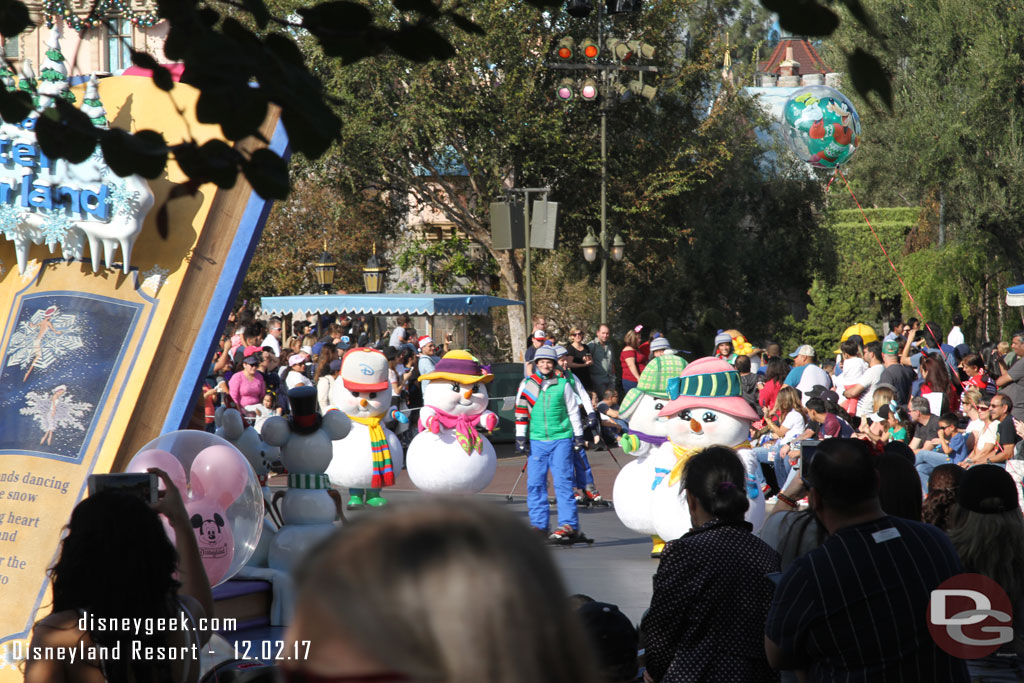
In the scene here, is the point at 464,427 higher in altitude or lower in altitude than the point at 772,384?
lower

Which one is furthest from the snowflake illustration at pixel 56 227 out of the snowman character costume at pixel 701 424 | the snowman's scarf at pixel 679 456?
the snowman's scarf at pixel 679 456

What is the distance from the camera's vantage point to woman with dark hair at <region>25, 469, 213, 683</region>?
288 centimetres

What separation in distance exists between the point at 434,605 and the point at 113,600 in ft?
7.14

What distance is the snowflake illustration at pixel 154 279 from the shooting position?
6793mm

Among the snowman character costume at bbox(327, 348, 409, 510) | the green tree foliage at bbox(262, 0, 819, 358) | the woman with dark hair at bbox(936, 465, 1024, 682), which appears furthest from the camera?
the green tree foliage at bbox(262, 0, 819, 358)

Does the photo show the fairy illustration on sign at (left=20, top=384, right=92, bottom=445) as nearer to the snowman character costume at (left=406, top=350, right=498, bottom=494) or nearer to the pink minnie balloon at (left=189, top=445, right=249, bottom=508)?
the pink minnie balloon at (left=189, top=445, right=249, bottom=508)

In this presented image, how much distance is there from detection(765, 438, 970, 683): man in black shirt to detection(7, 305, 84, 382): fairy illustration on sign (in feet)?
16.0

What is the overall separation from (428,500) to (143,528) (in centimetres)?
216

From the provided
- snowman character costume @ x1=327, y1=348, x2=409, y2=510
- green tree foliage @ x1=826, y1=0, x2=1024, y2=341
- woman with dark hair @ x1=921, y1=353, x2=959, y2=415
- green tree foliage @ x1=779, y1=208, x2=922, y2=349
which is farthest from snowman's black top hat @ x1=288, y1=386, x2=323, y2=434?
green tree foliage @ x1=779, y1=208, x2=922, y2=349

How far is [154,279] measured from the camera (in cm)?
681

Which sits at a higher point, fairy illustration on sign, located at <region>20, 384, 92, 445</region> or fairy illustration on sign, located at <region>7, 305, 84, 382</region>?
fairy illustration on sign, located at <region>7, 305, 84, 382</region>

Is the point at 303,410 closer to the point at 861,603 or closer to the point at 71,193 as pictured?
the point at 71,193

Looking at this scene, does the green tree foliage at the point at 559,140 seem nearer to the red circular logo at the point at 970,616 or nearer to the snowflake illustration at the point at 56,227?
the snowflake illustration at the point at 56,227

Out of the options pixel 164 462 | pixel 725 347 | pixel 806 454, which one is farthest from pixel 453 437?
pixel 806 454
